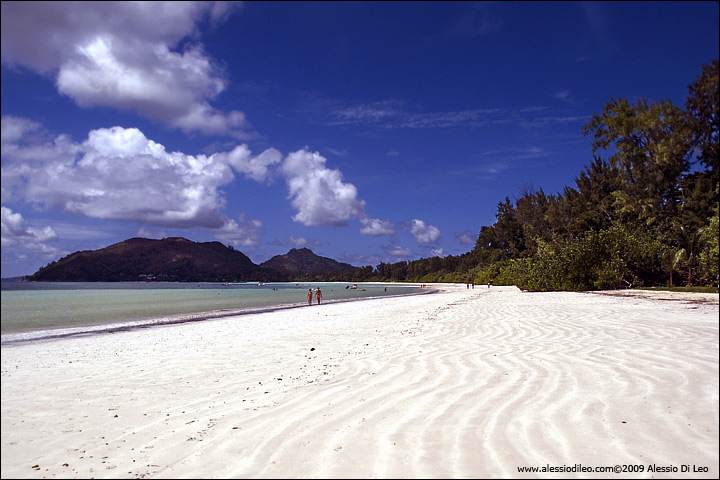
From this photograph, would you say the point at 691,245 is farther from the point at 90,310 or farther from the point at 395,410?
the point at 90,310

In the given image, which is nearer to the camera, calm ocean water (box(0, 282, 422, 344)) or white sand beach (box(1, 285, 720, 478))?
calm ocean water (box(0, 282, 422, 344))

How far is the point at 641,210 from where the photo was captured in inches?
1007

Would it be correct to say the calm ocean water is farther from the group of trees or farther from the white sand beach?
the group of trees

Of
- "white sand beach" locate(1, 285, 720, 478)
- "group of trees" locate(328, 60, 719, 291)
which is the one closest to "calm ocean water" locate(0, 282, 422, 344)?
"white sand beach" locate(1, 285, 720, 478)

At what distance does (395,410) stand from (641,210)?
90.8ft

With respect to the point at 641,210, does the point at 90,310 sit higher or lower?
lower

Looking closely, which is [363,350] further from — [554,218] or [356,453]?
[554,218]

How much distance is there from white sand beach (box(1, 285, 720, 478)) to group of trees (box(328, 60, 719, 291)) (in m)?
1.34

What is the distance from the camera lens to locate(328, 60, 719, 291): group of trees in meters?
4.92

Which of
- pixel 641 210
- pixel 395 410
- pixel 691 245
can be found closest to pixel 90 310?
pixel 395 410

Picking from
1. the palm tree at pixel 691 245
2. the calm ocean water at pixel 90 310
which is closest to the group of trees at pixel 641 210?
the palm tree at pixel 691 245

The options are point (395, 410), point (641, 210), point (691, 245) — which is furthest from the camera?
point (641, 210)

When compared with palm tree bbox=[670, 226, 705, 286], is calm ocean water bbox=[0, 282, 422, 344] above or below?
below

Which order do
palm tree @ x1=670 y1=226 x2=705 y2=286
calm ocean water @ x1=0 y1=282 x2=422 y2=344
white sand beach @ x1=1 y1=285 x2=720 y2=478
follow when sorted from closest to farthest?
calm ocean water @ x1=0 y1=282 x2=422 y2=344
white sand beach @ x1=1 y1=285 x2=720 y2=478
palm tree @ x1=670 y1=226 x2=705 y2=286
